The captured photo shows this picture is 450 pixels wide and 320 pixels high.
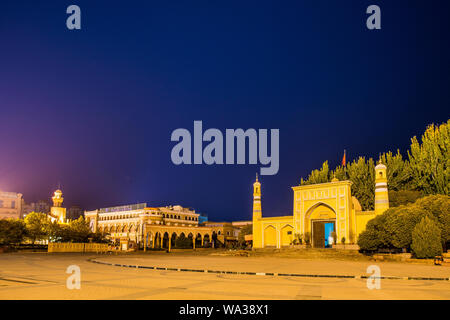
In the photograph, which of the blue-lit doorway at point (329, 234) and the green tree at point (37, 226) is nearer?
the blue-lit doorway at point (329, 234)

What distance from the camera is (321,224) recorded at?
39344 millimetres

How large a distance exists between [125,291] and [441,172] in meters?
32.5

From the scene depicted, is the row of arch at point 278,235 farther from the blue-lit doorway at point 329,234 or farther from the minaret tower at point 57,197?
the minaret tower at point 57,197

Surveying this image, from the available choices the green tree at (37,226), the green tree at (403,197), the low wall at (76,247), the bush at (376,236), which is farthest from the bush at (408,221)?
the green tree at (37,226)

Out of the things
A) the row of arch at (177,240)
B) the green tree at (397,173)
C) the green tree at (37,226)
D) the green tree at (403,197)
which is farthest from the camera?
the row of arch at (177,240)

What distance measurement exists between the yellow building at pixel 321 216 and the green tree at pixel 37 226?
88.9 feet

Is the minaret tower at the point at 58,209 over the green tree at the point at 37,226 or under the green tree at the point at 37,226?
over

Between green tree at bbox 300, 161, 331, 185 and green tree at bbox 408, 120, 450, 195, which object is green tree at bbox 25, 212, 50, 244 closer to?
green tree at bbox 300, 161, 331, 185

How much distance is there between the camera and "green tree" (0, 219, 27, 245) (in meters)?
41.7

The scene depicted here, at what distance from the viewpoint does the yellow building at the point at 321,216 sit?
116ft

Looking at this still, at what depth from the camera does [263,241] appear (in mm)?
43219

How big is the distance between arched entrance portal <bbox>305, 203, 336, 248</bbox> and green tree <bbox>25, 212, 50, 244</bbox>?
32970 millimetres
